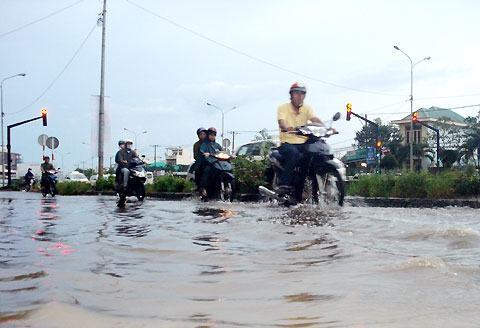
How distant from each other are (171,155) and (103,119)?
7493 centimetres

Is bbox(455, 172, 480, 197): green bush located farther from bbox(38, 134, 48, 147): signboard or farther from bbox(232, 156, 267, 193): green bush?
bbox(38, 134, 48, 147): signboard

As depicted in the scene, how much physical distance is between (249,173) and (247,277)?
10.7m

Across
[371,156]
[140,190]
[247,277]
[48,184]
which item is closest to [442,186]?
[140,190]

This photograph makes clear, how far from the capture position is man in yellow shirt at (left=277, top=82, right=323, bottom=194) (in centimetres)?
813

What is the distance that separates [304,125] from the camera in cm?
791

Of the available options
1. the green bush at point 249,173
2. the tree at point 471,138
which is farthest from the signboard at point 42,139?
the tree at point 471,138

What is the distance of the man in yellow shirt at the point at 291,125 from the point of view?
813 cm

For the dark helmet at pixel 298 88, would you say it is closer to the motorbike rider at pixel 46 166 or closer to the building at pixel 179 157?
the motorbike rider at pixel 46 166

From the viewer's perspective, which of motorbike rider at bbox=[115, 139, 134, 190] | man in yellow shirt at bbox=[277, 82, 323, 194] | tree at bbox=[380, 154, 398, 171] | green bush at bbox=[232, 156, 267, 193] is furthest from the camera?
tree at bbox=[380, 154, 398, 171]

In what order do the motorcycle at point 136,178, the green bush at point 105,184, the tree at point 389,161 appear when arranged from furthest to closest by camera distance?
1. the tree at point 389,161
2. the green bush at point 105,184
3. the motorcycle at point 136,178

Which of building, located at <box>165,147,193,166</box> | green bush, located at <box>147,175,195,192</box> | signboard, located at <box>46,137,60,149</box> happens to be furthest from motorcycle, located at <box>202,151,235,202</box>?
building, located at <box>165,147,193,166</box>

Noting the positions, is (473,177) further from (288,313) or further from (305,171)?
(288,313)

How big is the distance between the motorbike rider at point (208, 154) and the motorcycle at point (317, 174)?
3.45m

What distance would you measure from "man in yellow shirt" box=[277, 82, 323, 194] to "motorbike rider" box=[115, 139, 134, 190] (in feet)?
12.2
